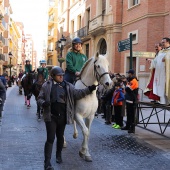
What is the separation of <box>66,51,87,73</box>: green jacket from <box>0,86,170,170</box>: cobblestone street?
6.10 ft

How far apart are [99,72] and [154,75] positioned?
8.65ft

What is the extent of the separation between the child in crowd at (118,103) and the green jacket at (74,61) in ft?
11.3

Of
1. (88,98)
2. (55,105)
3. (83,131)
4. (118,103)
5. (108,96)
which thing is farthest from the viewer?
(108,96)

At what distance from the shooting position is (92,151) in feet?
21.8

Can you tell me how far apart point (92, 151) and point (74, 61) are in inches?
83.2

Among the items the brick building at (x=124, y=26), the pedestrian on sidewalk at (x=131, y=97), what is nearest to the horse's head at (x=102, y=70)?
the pedestrian on sidewalk at (x=131, y=97)

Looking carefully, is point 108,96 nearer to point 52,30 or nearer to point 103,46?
point 103,46

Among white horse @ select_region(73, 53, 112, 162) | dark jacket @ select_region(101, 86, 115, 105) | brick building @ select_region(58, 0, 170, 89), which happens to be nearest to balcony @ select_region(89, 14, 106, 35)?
brick building @ select_region(58, 0, 170, 89)

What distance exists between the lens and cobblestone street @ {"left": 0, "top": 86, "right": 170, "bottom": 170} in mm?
5531

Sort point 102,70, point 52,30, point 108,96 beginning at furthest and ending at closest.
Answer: point 52,30
point 108,96
point 102,70

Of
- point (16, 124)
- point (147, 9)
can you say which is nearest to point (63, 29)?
point (147, 9)

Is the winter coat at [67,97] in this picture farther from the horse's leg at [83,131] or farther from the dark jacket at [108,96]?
the dark jacket at [108,96]

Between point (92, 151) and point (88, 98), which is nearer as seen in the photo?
point (88, 98)


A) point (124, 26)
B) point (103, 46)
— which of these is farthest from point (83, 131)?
point (103, 46)
